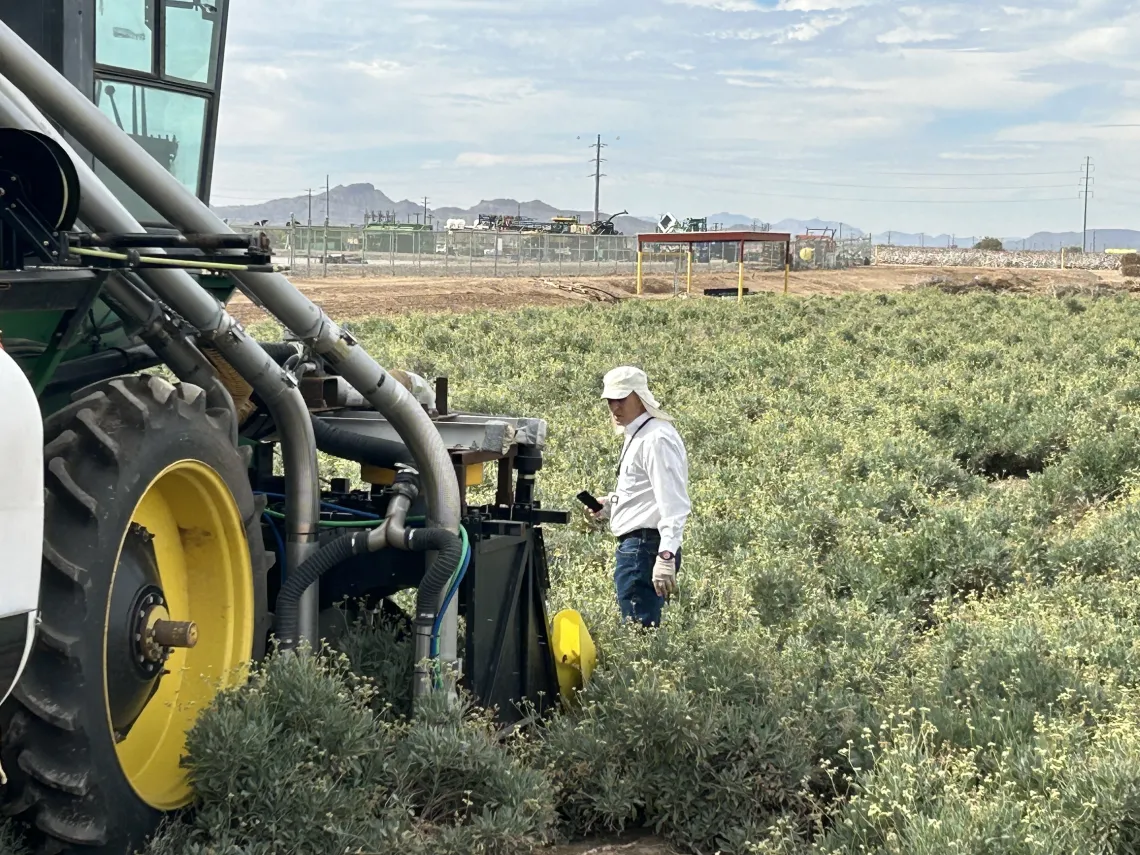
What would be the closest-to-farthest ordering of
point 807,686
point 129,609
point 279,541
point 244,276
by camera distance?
point 129,609 → point 244,276 → point 279,541 → point 807,686

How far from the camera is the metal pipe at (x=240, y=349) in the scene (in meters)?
3.88

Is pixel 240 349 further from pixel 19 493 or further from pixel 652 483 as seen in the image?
pixel 652 483

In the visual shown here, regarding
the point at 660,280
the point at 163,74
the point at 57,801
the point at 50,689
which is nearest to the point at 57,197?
the point at 50,689

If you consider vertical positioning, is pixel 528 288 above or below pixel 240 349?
above

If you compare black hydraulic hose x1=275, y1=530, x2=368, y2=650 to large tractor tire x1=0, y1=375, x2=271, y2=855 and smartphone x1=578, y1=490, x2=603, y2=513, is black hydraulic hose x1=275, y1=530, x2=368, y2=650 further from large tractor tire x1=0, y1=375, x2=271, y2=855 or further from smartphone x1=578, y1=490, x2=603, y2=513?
smartphone x1=578, y1=490, x2=603, y2=513

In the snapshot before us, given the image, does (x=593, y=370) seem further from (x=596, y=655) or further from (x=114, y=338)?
(x=114, y=338)

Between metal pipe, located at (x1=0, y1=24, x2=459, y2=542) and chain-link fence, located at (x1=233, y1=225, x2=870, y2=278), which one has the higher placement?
chain-link fence, located at (x1=233, y1=225, x2=870, y2=278)

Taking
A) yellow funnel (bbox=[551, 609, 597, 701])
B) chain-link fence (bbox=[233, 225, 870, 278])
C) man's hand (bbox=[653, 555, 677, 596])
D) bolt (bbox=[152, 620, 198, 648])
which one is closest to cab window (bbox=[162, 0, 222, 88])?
bolt (bbox=[152, 620, 198, 648])

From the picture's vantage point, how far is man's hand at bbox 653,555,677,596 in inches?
263

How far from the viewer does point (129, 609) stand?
402cm

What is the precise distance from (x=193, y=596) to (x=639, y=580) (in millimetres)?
3024

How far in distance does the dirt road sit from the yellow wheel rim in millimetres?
23216

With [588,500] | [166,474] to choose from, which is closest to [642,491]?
[588,500]

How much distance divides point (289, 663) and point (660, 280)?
48.9 metres
